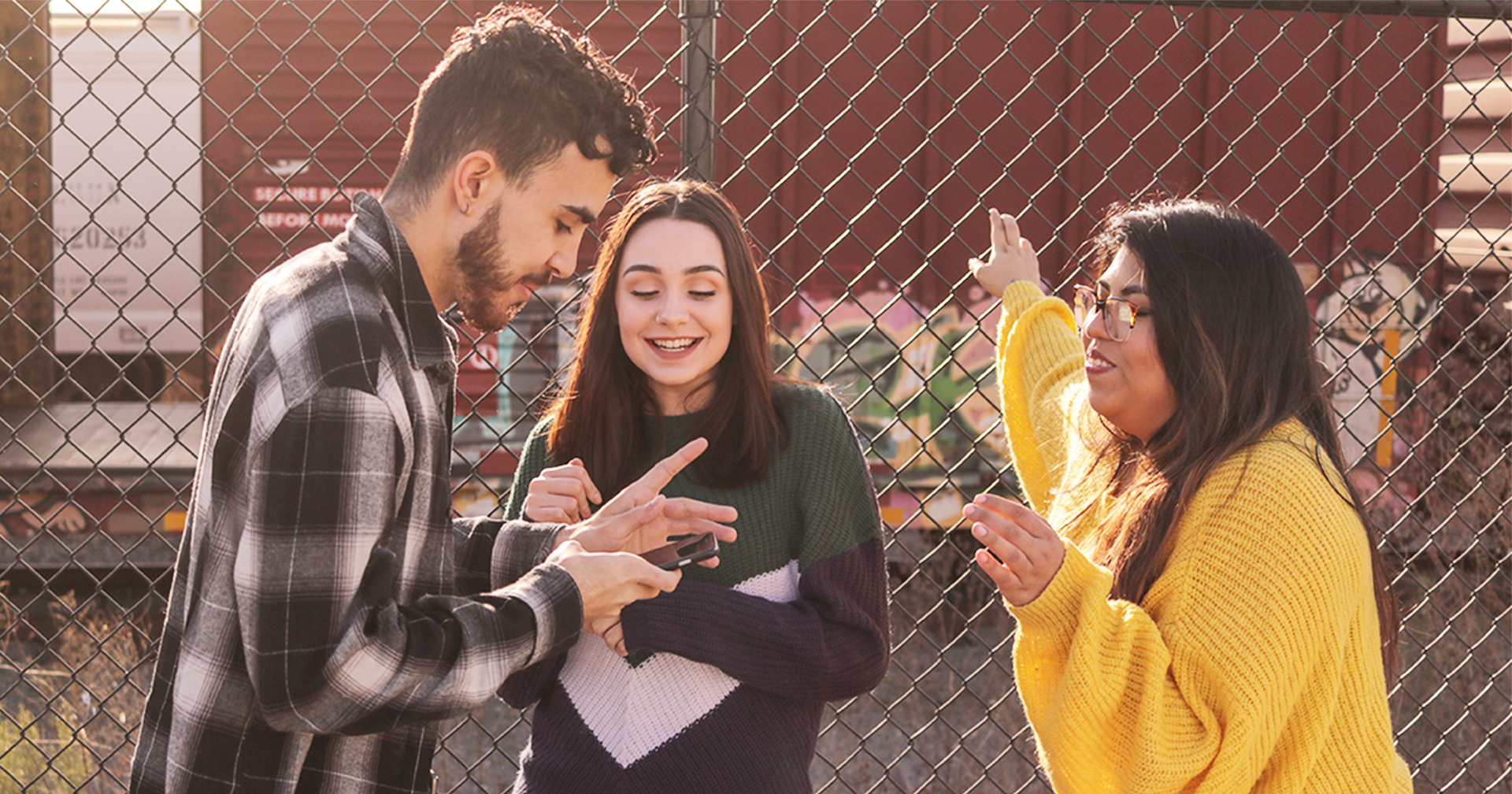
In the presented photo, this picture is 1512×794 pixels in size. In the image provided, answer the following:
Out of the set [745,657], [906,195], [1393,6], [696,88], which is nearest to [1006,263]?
[696,88]

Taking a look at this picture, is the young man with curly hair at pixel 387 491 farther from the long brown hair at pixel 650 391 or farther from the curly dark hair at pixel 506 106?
the long brown hair at pixel 650 391

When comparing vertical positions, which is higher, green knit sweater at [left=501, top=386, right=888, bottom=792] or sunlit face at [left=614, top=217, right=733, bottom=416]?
sunlit face at [left=614, top=217, right=733, bottom=416]

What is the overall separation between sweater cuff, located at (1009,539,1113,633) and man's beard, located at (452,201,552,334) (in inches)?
34.4

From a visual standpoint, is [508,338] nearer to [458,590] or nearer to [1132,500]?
[458,590]

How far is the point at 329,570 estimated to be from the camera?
4.42 ft

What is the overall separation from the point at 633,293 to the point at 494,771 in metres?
2.83

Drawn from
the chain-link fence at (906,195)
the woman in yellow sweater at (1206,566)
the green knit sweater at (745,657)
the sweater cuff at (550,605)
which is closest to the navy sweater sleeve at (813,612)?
the green knit sweater at (745,657)

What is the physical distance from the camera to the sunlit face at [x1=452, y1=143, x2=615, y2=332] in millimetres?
1598

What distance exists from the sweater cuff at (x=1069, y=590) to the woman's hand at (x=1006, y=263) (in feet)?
2.95

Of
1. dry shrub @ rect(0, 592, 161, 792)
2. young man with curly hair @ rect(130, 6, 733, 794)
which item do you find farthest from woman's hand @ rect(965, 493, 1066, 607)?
dry shrub @ rect(0, 592, 161, 792)

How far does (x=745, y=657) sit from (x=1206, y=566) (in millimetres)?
700

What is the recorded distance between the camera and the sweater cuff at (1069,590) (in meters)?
1.80

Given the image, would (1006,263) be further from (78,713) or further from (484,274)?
(78,713)

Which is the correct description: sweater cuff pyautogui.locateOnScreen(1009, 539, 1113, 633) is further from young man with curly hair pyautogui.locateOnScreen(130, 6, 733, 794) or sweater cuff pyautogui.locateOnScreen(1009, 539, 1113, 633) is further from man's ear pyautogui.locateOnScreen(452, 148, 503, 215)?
man's ear pyautogui.locateOnScreen(452, 148, 503, 215)
